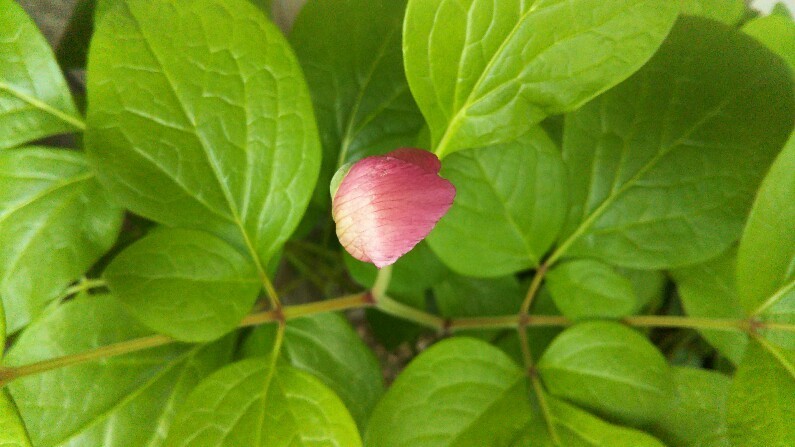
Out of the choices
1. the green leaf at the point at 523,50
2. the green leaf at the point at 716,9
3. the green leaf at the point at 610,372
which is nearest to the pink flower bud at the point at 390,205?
the green leaf at the point at 523,50

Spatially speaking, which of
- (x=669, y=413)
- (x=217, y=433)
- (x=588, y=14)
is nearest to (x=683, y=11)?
(x=588, y=14)

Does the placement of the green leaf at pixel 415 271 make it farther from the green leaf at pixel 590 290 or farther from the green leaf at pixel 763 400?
the green leaf at pixel 763 400

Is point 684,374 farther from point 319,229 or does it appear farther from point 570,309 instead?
point 319,229

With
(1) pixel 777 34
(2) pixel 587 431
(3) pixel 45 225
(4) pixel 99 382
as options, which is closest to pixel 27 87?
(3) pixel 45 225

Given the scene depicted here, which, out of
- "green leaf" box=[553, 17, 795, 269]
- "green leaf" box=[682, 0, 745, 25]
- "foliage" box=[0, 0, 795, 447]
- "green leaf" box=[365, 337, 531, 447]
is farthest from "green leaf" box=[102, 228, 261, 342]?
"green leaf" box=[682, 0, 745, 25]

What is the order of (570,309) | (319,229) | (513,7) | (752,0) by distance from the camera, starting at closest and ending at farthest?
1. (513,7)
2. (570,309)
3. (752,0)
4. (319,229)

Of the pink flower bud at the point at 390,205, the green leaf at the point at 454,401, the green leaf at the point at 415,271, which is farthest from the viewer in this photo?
the green leaf at the point at 415,271
